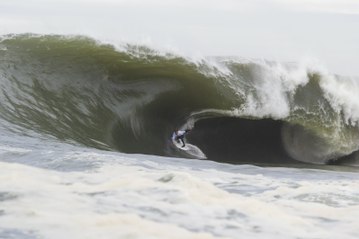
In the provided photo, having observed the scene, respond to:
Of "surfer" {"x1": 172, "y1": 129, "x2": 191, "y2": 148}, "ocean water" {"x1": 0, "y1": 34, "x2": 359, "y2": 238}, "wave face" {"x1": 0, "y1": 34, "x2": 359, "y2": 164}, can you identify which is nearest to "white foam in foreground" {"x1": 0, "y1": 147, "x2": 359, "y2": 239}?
"ocean water" {"x1": 0, "y1": 34, "x2": 359, "y2": 238}


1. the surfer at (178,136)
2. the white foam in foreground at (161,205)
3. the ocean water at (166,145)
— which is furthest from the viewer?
the surfer at (178,136)

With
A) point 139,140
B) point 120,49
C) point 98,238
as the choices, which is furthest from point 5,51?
point 98,238

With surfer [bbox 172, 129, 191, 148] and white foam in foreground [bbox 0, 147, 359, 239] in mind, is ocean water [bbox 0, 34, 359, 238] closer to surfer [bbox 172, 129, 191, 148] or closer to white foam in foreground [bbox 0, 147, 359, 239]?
white foam in foreground [bbox 0, 147, 359, 239]

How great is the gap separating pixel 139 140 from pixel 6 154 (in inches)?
218

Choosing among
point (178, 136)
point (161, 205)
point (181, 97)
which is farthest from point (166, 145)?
point (161, 205)

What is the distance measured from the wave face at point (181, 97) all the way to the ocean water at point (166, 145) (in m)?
0.03

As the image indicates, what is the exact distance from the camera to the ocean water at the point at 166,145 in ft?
12.8

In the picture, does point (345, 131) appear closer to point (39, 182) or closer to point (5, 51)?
point (5, 51)

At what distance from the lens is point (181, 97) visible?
13.1 metres

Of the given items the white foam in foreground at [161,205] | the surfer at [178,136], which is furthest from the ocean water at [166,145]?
the surfer at [178,136]

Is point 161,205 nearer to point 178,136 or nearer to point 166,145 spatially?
point 166,145

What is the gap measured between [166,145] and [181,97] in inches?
45.2

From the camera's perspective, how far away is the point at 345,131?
1312cm

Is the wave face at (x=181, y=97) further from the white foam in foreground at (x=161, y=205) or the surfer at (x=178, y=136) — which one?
the white foam in foreground at (x=161, y=205)
